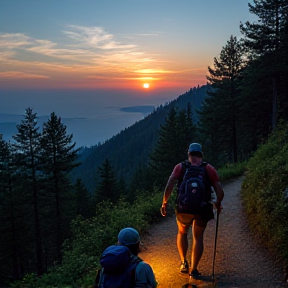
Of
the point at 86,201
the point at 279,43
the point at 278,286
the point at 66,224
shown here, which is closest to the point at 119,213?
the point at 278,286

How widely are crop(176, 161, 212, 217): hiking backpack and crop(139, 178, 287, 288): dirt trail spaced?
144 centimetres

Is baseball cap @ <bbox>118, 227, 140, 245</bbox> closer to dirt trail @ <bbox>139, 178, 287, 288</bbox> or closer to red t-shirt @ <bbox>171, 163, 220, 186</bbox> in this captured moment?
red t-shirt @ <bbox>171, 163, 220, 186</bbox>

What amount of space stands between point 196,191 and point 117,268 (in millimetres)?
2082

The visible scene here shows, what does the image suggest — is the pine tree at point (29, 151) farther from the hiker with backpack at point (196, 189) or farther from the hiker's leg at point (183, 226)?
the hiker with backpack at point (196, 189)

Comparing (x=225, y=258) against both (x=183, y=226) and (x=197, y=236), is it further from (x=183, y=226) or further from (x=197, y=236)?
(x=183, y=226)

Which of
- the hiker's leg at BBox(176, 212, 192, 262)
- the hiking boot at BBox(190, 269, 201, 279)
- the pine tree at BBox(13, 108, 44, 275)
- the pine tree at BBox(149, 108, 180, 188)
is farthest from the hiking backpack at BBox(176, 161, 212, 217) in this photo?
the pine tree at BBox(149, 108, 180, 188)

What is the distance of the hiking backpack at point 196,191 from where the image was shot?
454 centimetres

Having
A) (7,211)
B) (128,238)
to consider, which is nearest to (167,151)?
(7,211)

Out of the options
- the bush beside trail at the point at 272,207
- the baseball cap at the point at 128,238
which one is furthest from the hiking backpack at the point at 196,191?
the bush beside trail at the point at 272,207

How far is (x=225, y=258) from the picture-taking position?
6.40 meters

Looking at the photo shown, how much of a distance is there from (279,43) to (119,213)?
19086 millimetres

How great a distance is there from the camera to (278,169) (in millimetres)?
8031

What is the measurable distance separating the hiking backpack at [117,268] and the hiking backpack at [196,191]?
1.87 meters

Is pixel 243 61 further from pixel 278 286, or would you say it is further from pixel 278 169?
pixel 278 286
